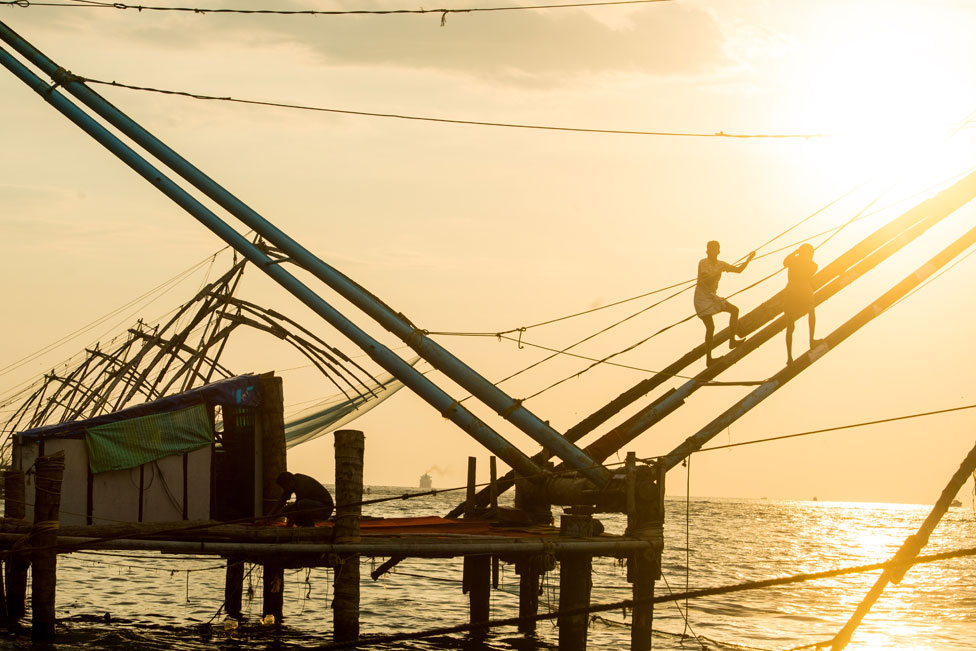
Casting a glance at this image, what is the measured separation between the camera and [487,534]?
18.4 m

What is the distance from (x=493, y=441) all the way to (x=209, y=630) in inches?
330

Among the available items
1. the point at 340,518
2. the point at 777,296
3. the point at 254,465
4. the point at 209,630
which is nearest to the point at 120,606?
the point at 209,630

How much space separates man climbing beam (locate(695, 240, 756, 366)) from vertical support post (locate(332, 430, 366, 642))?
641cm

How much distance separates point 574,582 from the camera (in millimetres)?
17766

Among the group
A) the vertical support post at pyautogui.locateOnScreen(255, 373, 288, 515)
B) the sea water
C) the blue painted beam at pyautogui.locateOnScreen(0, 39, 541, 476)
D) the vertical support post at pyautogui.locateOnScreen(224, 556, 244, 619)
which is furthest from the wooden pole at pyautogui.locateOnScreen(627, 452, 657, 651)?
the vertical support post at pyautogui.locateOnScreen(224, 556, 244, 619)

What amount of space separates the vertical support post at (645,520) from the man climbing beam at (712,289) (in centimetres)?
278

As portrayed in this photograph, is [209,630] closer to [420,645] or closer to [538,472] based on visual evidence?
[420,645]

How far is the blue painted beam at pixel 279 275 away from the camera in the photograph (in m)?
19.0

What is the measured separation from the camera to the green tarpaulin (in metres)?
A: 19.0

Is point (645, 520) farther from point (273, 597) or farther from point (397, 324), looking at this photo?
point (273, 597)

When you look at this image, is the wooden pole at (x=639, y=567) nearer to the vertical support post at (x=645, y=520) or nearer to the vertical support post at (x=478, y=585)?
the vertical support post at (x=645, y=520)

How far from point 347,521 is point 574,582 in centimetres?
418

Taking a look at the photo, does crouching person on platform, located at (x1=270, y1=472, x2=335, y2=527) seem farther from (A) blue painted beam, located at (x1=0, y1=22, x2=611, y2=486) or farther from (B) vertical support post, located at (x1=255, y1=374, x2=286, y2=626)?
(A) blue painted beam, located at (x1=0, y1=22, x2=611, y2=486)

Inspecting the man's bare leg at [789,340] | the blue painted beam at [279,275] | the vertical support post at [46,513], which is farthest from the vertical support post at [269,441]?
the man's bare leg at [789,340]
